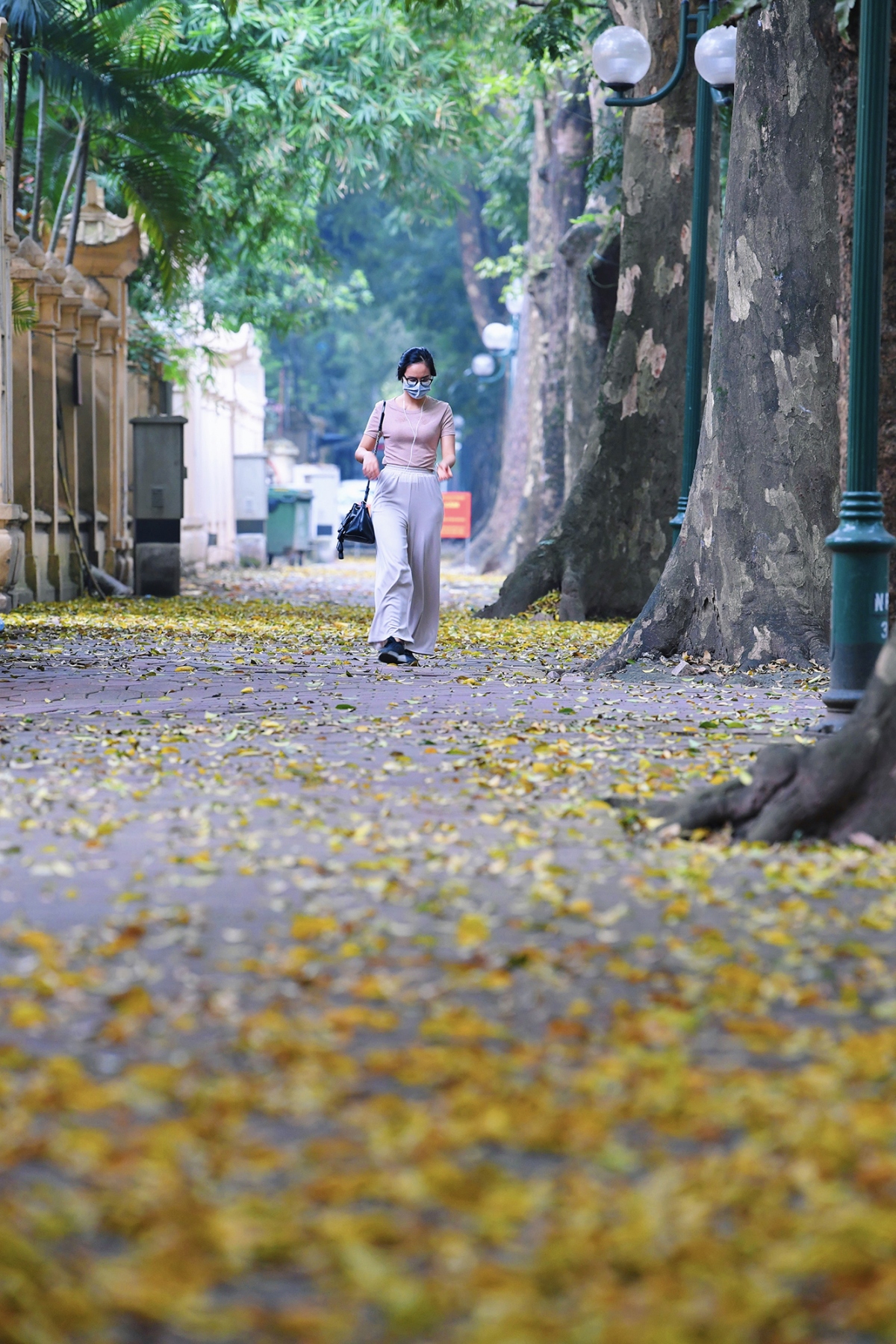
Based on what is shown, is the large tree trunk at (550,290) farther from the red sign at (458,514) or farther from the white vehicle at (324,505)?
the white vehicle at (324,505)

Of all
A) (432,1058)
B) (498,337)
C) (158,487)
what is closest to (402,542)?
(432,1058)

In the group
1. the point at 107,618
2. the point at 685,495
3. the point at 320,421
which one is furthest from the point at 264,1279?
the point at 320,421

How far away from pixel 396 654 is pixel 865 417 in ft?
16.2

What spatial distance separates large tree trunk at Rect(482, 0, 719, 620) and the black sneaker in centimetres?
441

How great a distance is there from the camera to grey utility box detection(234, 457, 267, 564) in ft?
119

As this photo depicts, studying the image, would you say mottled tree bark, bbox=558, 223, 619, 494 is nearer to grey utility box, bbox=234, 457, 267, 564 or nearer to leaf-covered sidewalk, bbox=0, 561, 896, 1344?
leaf-covered sidewalk, bbox=0, 561, 896, 1344

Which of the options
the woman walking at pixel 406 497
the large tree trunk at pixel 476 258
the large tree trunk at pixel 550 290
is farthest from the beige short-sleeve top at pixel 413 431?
the large tree trunk at pixel 476 258

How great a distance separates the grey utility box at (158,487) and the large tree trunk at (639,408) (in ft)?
18.5

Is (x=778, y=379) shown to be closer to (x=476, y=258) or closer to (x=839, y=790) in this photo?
(x=839, y=790)

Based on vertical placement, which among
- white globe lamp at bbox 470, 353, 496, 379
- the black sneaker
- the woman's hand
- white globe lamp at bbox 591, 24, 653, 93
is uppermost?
white globe lamp at bbox 591, 24, 653, 93

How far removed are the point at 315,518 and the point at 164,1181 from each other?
143 ft

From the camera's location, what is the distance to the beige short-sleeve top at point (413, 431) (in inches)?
444

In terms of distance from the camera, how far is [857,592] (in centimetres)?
692

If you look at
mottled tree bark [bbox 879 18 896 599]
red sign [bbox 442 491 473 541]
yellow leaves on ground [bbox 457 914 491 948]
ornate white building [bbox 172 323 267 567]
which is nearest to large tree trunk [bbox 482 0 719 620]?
mottled tree bark [bbox 879 18 896 599]
